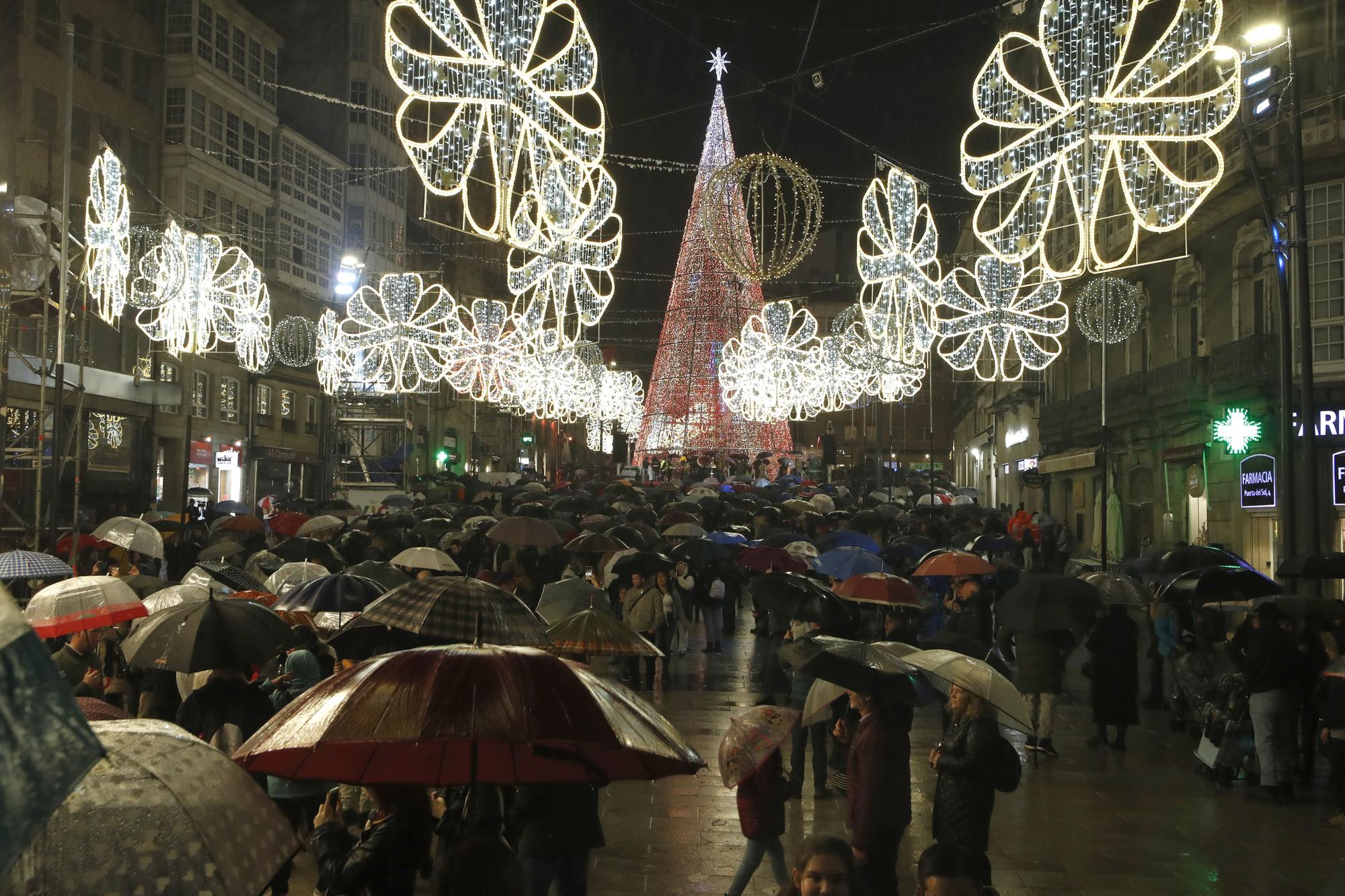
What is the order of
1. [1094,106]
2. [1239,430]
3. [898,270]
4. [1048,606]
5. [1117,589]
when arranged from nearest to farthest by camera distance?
[1048,606], [1094,106], [1117,589], [898,270], [1239,430]

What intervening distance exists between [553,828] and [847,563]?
10385 millimetres

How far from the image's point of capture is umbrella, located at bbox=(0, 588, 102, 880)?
73.5 inches

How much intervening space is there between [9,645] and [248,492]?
43.2 metres

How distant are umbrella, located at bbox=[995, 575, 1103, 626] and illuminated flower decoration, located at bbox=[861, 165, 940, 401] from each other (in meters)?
9.29

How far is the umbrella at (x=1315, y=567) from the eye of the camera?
1359 cm

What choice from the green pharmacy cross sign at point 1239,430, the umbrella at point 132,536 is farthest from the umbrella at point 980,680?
the green pharmacy cross sign at point 1239,430

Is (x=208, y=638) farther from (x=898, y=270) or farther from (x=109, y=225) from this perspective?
(x=898, y=270)

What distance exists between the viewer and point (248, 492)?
43.0 metres

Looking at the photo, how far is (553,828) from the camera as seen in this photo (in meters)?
6.10

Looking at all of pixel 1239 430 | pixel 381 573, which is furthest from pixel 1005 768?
pixel 1239 430

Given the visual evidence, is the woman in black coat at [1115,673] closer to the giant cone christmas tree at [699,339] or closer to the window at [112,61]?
the window at [112,61]

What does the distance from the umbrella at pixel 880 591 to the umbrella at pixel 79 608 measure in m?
6.61

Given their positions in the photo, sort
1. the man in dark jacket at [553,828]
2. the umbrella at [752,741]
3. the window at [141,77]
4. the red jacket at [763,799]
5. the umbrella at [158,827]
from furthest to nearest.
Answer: the window at [141,77] → the red jacket at [763,799] → the umbrella at [752,741] → the man in dark jacket at [553,828] → the umbrella at [158,827]

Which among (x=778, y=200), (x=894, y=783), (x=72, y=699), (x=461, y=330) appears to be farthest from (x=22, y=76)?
(x=72, y=699)
